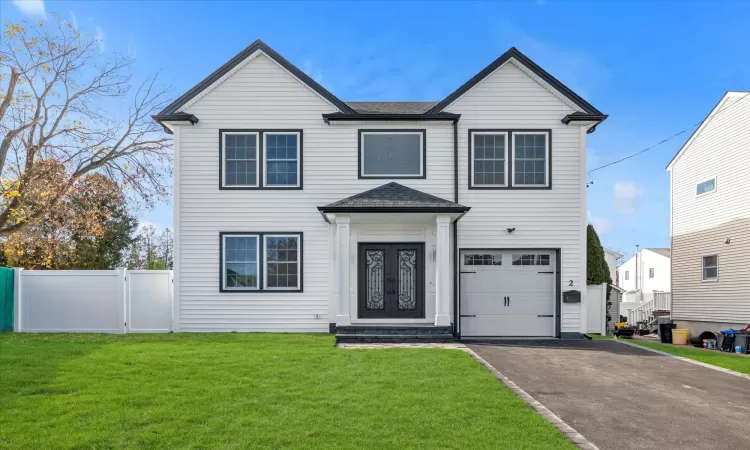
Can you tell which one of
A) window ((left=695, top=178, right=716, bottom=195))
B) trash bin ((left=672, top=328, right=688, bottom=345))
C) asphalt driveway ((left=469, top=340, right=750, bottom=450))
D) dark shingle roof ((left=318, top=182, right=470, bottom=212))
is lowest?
trash bin ((left=672, top=328, right=688, bottom=345))

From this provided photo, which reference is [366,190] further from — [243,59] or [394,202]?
[243,59]

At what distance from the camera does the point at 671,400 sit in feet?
25.4

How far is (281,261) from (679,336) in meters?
13.4

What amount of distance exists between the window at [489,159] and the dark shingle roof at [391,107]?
5.80ft

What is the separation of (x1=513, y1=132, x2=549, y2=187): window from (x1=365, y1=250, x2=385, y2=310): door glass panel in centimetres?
428

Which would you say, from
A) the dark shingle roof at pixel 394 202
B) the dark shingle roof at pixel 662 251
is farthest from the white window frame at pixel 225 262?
the dark shingle roof at pixel 662 251

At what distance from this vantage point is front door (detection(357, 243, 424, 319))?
1408 centimetres

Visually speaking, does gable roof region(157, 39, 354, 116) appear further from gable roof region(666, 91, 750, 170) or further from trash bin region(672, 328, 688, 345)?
trash bin region(672, 328, 688, 345)

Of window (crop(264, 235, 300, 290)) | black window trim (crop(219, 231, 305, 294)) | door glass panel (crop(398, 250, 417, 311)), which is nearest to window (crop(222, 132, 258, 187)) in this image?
black window trim (crop(219, 231, 305, 294))

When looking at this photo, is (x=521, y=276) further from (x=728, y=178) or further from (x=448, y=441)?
(x=448, y=441)

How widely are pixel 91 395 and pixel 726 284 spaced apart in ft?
59.7

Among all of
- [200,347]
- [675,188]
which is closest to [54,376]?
[200,347]

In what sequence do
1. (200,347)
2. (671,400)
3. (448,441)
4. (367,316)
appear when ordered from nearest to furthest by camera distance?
(448,441), (671,400), (200,347), (367,316)

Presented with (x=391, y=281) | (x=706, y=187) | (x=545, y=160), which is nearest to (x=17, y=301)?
(x=391, y=281)
